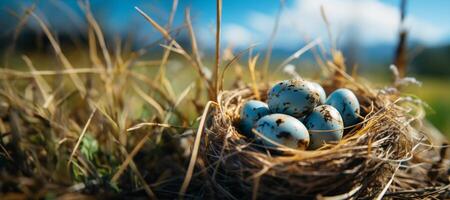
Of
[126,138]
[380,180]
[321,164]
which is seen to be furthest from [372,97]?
[126,138]

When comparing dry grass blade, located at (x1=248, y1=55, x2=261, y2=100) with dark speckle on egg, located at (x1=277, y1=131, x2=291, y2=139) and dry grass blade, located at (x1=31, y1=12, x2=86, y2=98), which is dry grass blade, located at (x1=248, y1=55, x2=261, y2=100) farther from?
dry grass blade, located at (x1=31, y1=12, x2=86, y2=98)

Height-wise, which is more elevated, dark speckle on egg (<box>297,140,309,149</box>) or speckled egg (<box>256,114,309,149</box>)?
speckled egg (<box>256,114,309,149</box>)

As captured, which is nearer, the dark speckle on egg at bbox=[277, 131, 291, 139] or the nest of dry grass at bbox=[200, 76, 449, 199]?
the nest of dry grass at bbox=[200, 76, 449, 199]

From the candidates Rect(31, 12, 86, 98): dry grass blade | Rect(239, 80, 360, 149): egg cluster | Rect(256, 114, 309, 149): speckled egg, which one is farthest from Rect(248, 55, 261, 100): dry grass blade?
Rect(31, 12, 86, 98): dry grass blade

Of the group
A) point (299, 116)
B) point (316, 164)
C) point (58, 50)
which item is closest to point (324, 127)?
point (299, 116)

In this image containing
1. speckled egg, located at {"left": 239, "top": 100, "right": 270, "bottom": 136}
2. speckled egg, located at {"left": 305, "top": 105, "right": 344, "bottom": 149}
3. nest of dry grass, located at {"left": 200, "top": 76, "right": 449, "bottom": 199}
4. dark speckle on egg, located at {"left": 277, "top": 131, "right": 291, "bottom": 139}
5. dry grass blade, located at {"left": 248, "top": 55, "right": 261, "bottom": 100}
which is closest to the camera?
nest of dry grass, located at {"left": 200, "top": 76, "right": 449, "bottom": 199}

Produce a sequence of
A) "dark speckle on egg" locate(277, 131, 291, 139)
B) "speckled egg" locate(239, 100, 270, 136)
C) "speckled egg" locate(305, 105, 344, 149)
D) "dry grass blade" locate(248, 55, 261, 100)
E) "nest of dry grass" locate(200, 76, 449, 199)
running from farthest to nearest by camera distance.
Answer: "dry grass blade" locate(248, 55, 261, 100) < "speckled egg" locate(239, 100, 270, 136) < "speckled egg" locate(305, 105, 344, 149) < "dark speckle on egg" locate(277, 131, 291, 139) < "nest of dry grass" locate(200, 76, 449, 199)

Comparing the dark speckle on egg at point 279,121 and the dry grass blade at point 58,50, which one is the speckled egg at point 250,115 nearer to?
the dark speckle on egg at point 279,121
